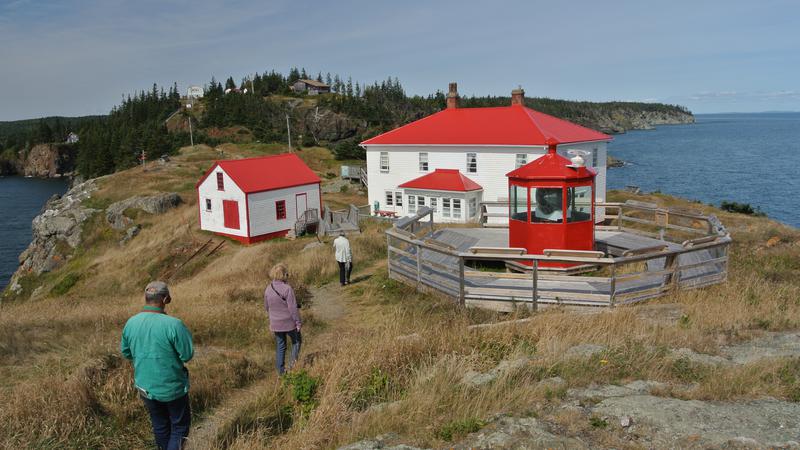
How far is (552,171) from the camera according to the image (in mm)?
13859

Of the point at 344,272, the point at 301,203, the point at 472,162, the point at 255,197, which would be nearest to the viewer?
the point at 344,272

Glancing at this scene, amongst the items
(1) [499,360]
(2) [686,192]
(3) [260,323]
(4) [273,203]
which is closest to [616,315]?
(1) [499,360]

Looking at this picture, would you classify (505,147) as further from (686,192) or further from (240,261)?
(686,192)

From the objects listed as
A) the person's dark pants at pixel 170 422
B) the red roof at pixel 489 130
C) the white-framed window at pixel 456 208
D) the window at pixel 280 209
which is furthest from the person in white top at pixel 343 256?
the window at pixel 280 209

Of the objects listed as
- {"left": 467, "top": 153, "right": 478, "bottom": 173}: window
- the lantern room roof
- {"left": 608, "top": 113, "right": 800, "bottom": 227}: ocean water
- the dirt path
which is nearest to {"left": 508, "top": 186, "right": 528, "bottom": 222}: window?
the lantern room roof

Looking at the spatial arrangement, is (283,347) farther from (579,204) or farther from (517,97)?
(517,97)

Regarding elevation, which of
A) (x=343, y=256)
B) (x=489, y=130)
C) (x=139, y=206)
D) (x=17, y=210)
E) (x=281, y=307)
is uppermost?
(x=489, y=130)

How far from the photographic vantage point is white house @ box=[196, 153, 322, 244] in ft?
117

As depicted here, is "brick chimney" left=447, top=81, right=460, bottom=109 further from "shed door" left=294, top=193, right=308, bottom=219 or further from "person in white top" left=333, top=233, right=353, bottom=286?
"person in white top" left=333, top=233, right=353, bottom=286

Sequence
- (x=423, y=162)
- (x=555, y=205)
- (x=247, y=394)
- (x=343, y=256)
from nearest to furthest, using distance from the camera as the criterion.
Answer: (x=247, y=394)
(x=555, y=205)
(x=343, y=256)
(x=423, y=162)

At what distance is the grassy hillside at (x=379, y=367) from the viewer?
6043 mm

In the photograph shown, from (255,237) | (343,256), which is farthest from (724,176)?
(343,256)

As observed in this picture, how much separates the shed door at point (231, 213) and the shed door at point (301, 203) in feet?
12.8

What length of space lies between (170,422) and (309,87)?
154 metres
